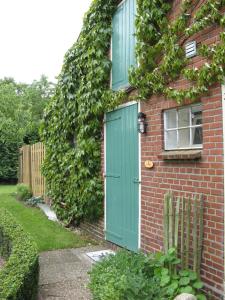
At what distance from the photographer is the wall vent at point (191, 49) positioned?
471 cm

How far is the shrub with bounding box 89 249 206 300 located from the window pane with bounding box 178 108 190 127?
153 centimetres

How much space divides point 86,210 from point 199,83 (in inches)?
158

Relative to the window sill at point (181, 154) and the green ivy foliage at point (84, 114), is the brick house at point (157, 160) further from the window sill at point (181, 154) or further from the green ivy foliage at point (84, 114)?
the green ivy foliage at point (84, 114)

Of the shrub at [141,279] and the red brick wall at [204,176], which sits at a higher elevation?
the red brick wall at [204,176]

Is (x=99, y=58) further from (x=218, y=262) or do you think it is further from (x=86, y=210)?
(x=218, y=262)

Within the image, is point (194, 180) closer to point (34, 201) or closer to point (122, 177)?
point (122, 177)

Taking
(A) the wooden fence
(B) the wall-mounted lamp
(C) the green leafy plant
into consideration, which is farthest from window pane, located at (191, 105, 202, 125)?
(C) the green leafy plant

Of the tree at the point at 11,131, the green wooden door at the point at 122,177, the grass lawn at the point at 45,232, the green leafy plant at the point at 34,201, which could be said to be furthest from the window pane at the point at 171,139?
the tree at the point at 11,131

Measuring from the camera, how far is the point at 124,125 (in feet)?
21.6

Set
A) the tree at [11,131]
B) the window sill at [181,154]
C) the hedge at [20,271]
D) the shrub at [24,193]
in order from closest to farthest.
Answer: the hedge at [20,271], the window sill at [181,154], the shrub at [24,193], the tree at [11,131]

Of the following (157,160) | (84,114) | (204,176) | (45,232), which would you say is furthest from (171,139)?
(45,232)

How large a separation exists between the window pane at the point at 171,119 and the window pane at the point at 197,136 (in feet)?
1.38

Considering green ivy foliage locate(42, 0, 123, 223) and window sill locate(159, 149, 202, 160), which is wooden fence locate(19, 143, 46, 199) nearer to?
green ivy foliage locate(42, 0, 123, 223)

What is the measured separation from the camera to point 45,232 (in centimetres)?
865
